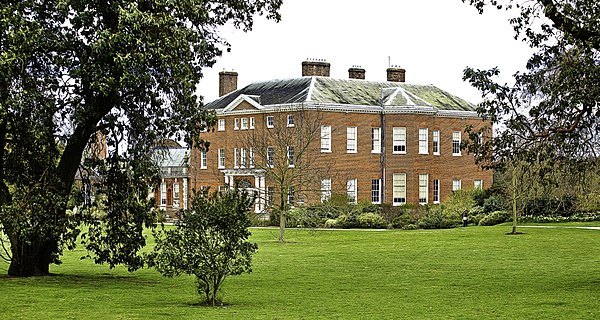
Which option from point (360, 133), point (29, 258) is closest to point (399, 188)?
point (360, 133)

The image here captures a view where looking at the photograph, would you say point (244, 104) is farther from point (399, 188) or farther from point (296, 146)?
point (296, 146)

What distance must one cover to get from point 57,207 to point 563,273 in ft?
43.7

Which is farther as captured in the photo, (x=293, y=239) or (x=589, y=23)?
(x=293, y=239)

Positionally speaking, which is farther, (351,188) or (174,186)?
(174,186)

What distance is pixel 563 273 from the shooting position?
2684 cm

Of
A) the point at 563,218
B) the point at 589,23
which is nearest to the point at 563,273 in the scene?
the point at 589,23

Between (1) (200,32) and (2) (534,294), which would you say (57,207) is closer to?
(1) (200,32)

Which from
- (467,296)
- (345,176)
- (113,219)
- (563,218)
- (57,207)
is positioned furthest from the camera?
(345,176)

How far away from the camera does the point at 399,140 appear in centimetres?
6988

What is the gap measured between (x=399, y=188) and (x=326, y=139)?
21.9 feet

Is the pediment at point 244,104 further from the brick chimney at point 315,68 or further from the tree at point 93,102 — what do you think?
the tree at point 93,102

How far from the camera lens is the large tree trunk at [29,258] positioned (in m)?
25.5

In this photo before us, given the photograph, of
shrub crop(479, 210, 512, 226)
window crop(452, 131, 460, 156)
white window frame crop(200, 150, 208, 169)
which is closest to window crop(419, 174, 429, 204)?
window crop(452, 131, 460, 156)

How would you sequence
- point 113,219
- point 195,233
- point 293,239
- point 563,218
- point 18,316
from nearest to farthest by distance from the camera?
point 18,316
point 195,233
point 113,219
point 293,239
point 563,218
